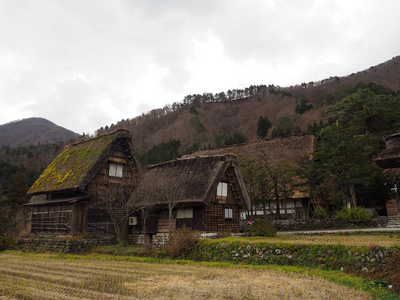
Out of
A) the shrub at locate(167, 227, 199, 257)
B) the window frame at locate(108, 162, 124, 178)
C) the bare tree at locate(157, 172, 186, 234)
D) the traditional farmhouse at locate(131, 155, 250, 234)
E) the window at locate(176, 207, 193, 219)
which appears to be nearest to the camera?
the shrub at locate(167, 227, 199, 257)

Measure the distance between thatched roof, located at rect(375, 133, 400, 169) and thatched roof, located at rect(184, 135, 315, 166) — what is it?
16.3 metres

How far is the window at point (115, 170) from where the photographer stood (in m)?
24.6

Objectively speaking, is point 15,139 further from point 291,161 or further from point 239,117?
point 291,161

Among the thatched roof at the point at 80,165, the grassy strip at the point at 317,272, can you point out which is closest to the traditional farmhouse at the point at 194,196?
the thatched roof at the point at 80,165

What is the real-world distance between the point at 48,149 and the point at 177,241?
3096 inches

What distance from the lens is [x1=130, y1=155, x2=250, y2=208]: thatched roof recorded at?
20062 millimetres

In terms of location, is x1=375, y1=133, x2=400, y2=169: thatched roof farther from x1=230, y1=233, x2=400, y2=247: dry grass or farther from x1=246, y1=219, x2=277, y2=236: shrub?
x1=246, y1=219, x2=277, y2=236: shrub

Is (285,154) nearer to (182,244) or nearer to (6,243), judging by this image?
(182,244)

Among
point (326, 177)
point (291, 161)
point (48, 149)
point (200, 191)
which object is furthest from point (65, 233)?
point (48, 149)

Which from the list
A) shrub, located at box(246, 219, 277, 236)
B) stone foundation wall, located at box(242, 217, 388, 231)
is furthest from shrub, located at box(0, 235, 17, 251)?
stone foundation wall, located at box(242, 217, 388, 231)

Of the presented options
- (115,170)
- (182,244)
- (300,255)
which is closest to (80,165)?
(115,170)

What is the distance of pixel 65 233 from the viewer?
22.1m

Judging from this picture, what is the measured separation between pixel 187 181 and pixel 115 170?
22.4 ft

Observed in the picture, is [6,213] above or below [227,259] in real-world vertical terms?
above
